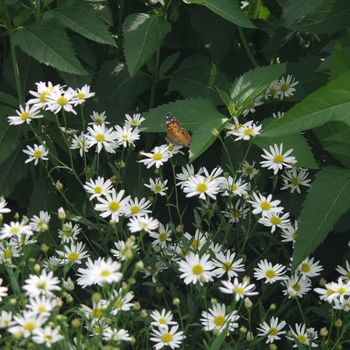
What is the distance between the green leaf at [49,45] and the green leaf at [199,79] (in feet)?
1.43

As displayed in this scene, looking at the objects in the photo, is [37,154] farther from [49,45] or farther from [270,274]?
[270,274]

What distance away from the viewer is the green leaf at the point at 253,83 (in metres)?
2.23

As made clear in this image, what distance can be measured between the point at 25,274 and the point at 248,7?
1674 mm

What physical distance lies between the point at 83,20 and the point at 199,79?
48 cm

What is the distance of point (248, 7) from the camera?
10.0 ft

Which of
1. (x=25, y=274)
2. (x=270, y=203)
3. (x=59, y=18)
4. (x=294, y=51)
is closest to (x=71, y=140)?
(x=59, y=18)

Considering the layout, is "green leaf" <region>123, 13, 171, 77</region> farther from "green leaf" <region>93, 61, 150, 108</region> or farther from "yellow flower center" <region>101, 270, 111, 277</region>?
"yellow flower center" <region>101, 270, 111, 277</region>

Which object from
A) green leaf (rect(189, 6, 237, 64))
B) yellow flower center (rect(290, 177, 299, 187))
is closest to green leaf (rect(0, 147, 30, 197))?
green leaf (rect(189, 6, 237, 64))

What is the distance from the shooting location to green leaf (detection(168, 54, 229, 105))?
2.51 meters

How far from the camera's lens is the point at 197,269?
182cm

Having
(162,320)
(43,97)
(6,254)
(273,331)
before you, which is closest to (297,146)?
(273,331)

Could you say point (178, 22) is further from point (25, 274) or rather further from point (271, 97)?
point (25, 274)

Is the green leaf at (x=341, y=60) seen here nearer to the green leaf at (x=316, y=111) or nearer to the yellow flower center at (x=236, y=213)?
the green leaf at (x=316, y=111)

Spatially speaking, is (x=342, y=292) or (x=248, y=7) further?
(x=248, y=7)
